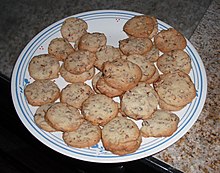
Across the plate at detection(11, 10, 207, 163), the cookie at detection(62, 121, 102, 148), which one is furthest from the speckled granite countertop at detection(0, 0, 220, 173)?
the cookie at detection(62, 121, 102, 148)

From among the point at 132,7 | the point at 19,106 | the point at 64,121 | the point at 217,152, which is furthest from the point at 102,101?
the point at 132,7

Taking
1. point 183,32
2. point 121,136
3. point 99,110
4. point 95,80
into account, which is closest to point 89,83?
point 95,80

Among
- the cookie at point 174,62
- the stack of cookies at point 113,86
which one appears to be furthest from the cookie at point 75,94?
the cookie at point 174,62

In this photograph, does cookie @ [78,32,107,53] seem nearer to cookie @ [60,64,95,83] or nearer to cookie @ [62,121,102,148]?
cookie @ [60,64,95,83]

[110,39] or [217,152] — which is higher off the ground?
[110,39]

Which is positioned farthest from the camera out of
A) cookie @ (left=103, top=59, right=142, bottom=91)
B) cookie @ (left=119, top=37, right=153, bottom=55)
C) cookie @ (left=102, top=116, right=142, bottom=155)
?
cookie @ (left=119, top=37, right=153, bottom=55)

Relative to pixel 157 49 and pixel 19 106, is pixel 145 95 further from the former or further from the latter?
pixel 19 106

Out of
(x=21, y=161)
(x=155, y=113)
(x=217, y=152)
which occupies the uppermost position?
(x=155, y=113)
